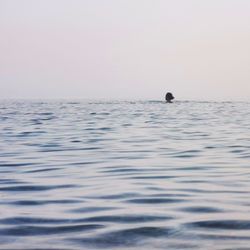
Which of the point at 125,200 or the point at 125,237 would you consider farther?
the point at 125,200

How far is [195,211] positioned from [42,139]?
13770 mm

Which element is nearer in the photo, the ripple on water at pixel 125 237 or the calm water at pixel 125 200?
the ripple on water at pixel 125 237

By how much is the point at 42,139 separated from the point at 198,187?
12119mm

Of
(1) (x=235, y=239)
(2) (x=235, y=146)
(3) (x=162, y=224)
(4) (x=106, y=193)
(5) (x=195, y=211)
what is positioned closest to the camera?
(1) (x=235, y=239)

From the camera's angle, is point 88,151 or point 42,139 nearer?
point 88,151

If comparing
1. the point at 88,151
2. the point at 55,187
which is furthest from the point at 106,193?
the point at 88,151

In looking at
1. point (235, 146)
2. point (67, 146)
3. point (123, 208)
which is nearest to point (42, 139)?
point (67, 146)

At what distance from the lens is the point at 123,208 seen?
7.01 metres

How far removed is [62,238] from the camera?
5312mm

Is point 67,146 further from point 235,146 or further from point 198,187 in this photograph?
point 198,187

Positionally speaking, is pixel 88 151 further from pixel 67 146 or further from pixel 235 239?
pixel 235 239

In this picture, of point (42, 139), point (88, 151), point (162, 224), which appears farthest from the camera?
point (42, 139)

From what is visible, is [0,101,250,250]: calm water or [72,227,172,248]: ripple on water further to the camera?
[0,101,250,250]: calm water

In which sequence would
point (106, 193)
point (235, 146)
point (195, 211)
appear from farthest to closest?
point (235, 146), point (106, 193), point (195, 211)
